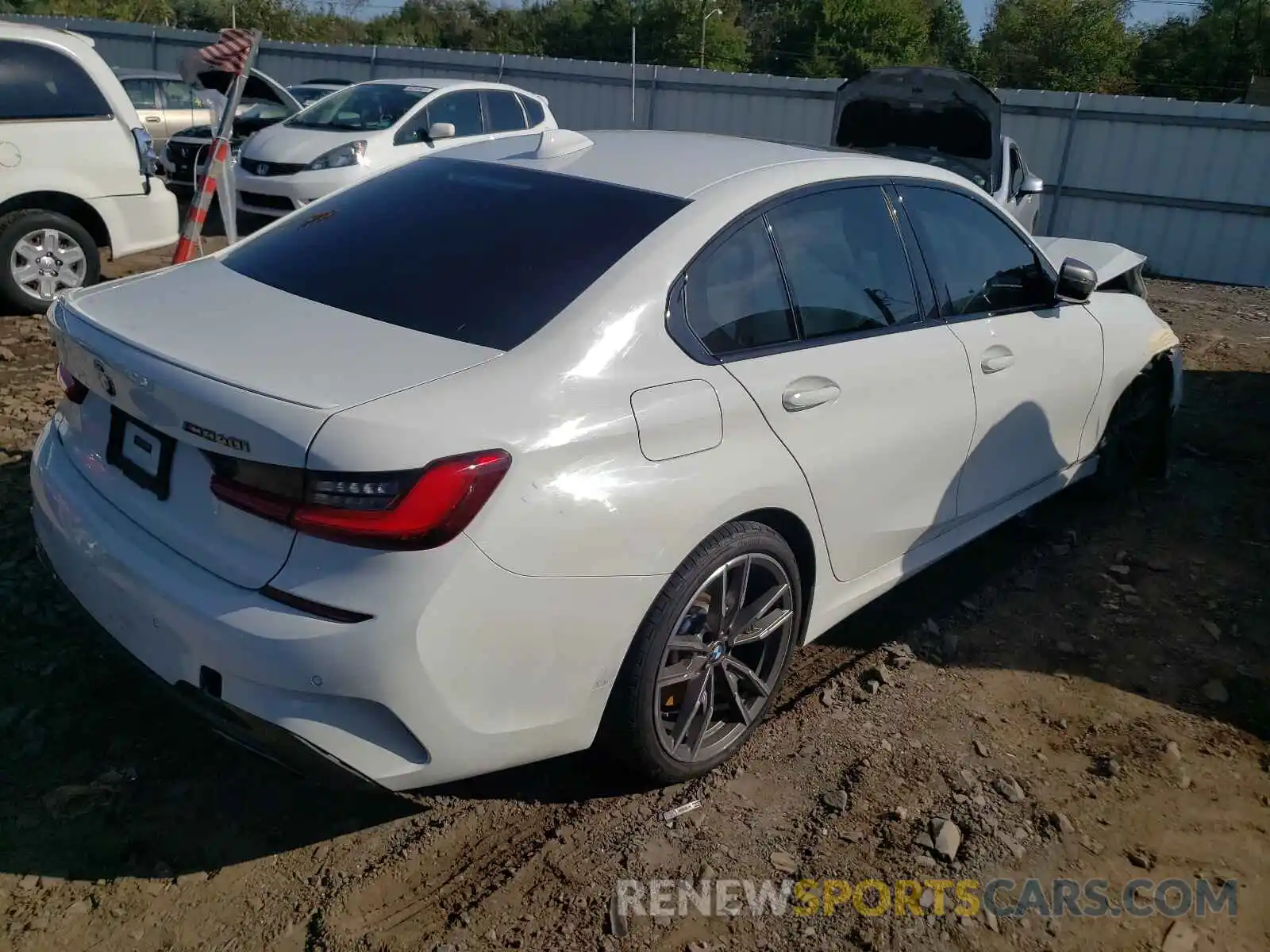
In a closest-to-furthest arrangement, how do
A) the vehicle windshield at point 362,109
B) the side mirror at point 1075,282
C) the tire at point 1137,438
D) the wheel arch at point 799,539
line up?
the wheel arch at point 799,539 < the side mirror at point 1075,282 < the tire at point 1137,438 < the vehicle windshield at point 362,109

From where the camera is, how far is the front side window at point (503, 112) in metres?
11.8

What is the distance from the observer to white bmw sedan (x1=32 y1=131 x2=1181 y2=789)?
238 cm

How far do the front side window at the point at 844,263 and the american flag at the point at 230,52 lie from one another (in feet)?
20.1

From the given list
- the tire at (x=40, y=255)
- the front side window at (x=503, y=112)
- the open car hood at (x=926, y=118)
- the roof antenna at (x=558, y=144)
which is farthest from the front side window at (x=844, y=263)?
the front side window at (x=503, y=112)

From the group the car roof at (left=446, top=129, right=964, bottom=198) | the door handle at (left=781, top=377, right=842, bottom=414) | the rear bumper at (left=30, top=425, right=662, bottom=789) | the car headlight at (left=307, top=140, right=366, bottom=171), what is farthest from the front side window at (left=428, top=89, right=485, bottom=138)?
the rear bumper at (left=30, top=425, right=662, bottom=789)

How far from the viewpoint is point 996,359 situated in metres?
4.00

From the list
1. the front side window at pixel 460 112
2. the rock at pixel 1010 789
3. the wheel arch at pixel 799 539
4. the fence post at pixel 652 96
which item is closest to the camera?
the wheel arch at pixel 799 539

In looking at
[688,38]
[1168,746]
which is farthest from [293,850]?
[688,38]

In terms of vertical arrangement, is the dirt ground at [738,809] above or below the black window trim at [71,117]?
Answer: below

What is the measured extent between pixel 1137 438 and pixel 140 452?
4.66 m

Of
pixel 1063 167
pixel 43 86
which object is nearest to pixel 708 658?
pixel 43 86

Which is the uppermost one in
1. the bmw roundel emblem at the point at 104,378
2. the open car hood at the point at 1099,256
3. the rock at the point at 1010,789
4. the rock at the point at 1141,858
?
the bmw roundel emblem at the point at 104,378

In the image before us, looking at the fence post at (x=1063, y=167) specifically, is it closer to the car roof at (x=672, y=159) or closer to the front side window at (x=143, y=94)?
the front side window at (x=143, y=94)

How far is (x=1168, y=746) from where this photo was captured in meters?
3.55
